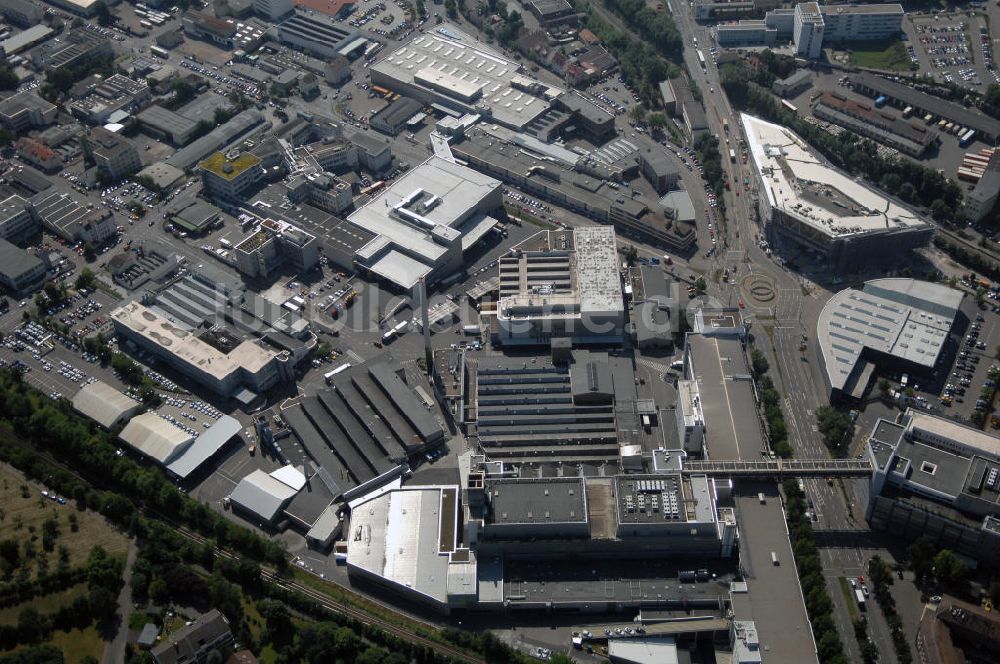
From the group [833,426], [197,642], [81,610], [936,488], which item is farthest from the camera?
[833,426]

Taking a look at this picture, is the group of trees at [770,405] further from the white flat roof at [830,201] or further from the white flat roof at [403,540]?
the white flat roof at [403,540]

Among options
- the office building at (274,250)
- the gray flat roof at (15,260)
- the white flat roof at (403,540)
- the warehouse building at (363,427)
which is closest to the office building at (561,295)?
the warehouse building at (363,427)

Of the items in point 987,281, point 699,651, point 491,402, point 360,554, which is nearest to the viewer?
point 699,651

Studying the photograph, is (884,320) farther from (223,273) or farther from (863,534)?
(223,273)

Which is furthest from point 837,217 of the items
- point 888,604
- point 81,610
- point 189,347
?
point 81,610

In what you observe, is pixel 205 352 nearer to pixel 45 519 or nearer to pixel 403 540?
pixel 45 519

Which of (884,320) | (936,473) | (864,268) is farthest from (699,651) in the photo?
(864,268)
